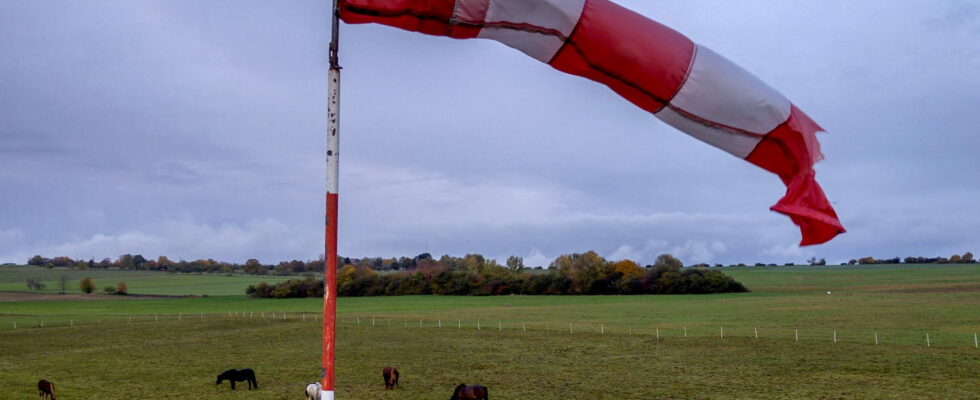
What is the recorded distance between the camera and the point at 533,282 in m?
130

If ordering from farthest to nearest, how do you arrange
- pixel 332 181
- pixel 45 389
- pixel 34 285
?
1. pixel 34 285
2. pixel 45 389
3. pixel 332 181

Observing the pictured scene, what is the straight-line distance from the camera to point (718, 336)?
5075 centimetres

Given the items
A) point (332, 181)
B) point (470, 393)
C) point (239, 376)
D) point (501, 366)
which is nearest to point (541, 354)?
point (501, 366)

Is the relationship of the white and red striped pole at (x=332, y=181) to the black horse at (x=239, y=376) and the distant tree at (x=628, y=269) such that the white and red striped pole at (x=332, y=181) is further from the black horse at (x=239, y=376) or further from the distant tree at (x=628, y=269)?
the distant tree at (x=628, y=269)

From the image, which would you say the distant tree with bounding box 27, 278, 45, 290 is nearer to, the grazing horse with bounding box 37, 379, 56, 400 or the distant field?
the distant field

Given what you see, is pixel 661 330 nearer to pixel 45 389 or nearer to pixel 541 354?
pixel 541 354

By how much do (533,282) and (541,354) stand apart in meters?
88.0

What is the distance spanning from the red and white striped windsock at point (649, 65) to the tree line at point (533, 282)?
115681 mm

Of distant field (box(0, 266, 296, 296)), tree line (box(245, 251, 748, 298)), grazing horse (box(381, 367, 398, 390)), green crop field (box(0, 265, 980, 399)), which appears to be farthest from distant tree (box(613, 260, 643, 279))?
grazing horse (box(381, 367, 398, 390))

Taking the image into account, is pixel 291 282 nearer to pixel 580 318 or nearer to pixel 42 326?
pixel 42 326

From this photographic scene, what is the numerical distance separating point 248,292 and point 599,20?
134271 mm

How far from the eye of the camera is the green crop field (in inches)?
1189

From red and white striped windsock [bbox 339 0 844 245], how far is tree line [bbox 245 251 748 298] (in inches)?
4554

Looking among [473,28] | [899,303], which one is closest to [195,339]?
[473,28]
